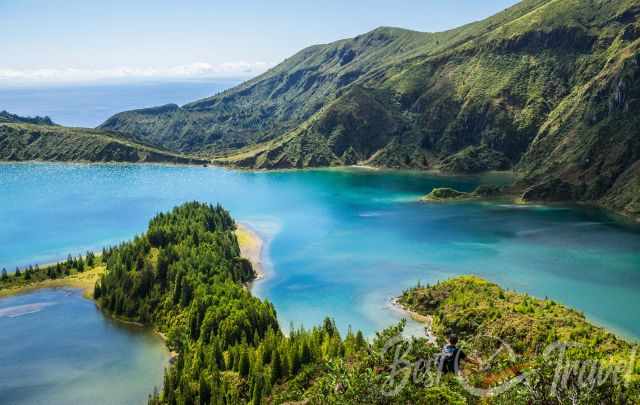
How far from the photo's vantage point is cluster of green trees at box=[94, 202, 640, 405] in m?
43.9

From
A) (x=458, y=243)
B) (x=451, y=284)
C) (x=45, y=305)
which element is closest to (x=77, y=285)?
(x=45, y=305)

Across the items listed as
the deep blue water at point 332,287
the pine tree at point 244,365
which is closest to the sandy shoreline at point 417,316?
the deep blue water at point 332,287

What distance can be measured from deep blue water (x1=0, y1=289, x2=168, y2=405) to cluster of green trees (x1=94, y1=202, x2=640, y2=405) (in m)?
4.83

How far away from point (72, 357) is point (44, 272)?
187ft

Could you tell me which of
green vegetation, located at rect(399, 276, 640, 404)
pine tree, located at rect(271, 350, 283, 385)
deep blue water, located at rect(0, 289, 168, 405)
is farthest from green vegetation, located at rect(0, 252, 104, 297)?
green vegetation, located at rect(399, 276, 640, 404)

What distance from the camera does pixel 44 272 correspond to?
509 ft

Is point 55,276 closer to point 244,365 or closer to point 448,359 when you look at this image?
point 244,365

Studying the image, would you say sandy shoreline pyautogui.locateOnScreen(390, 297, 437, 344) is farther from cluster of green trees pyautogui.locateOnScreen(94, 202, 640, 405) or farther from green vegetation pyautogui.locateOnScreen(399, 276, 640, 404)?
cluster of green trees pyautogui.locateOnScreen(94, 202, 640, 405)

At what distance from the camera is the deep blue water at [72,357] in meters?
93.3

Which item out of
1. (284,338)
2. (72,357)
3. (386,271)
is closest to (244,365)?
(284,338)

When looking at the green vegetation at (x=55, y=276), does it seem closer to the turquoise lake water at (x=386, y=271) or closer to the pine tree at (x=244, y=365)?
the turquoise lake water at (x=386, y=271)

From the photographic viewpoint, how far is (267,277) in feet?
504

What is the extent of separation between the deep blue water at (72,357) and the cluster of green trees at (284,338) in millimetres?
4834

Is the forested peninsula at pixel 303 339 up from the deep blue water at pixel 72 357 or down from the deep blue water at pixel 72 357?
up
